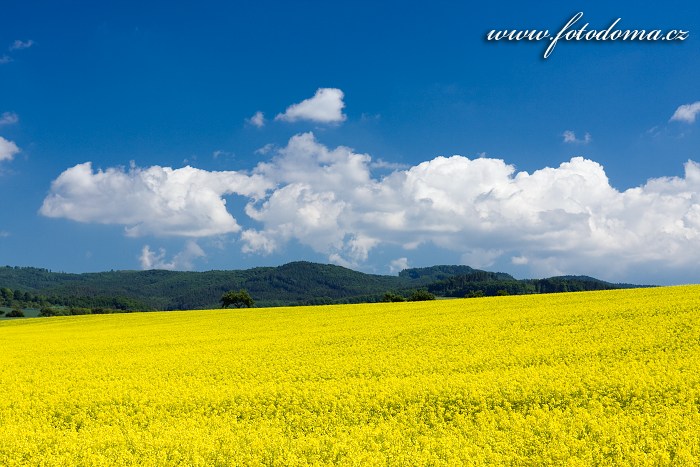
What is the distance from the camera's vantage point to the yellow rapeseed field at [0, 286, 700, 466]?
12.2 metres

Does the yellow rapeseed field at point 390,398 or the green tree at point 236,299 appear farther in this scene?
the green tree at point 236,299

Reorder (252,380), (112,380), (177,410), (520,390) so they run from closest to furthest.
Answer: (520,390) → (177,410) → (252,380) → (112,380)

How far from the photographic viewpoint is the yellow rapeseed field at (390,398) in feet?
40.1

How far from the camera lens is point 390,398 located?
16.2 m

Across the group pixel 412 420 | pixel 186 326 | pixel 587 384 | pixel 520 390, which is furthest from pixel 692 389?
pixel 186 326

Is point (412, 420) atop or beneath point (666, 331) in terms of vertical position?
beneath

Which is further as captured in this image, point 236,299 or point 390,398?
point 236,299

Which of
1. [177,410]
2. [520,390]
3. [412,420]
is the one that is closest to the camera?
[412,420]

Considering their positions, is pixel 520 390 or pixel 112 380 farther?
pixel 112 380

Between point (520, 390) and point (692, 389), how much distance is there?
4468mm

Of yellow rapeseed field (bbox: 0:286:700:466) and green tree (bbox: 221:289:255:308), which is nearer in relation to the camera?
yellow rapeseed field (bbox: 0:286:700:466)

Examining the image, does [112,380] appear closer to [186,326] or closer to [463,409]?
[463,409]

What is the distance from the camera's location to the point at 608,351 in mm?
20328

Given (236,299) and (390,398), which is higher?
(236,299)
